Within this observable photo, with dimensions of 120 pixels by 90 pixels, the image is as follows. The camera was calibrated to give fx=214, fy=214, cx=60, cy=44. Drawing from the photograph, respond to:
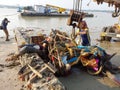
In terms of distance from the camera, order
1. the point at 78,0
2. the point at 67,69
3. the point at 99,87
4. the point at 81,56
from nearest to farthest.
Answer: the point at 99,87, the point at 67,69, the point at 81,56, the point at 78,0

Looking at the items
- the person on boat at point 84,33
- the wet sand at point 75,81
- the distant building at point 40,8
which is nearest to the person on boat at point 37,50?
the wet sand at point 75,81

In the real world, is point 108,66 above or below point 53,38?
below

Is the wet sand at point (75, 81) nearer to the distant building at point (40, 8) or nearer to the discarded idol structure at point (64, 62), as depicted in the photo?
the discarded idol structure at point (64, 62)

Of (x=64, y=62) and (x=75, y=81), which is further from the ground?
(x=64, y=62)

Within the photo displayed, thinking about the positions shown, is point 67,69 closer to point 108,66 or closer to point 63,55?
point 63,55

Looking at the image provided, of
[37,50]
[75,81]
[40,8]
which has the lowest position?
[75,81]

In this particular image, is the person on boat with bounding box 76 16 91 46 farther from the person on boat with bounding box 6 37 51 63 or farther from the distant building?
the distant building

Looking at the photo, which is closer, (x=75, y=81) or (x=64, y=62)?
(x=75, y=81)

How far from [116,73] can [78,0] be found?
400 centimetres

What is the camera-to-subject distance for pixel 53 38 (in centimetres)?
1038

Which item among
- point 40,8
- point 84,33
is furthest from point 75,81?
point 40,8

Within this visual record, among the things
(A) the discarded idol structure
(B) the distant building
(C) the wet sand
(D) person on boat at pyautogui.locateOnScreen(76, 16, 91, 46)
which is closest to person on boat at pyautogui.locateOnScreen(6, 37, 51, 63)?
(A) the discarded idol structure

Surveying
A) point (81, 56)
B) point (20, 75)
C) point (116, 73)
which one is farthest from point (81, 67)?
point (20, 75)

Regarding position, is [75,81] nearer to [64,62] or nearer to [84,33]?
[64,62]
